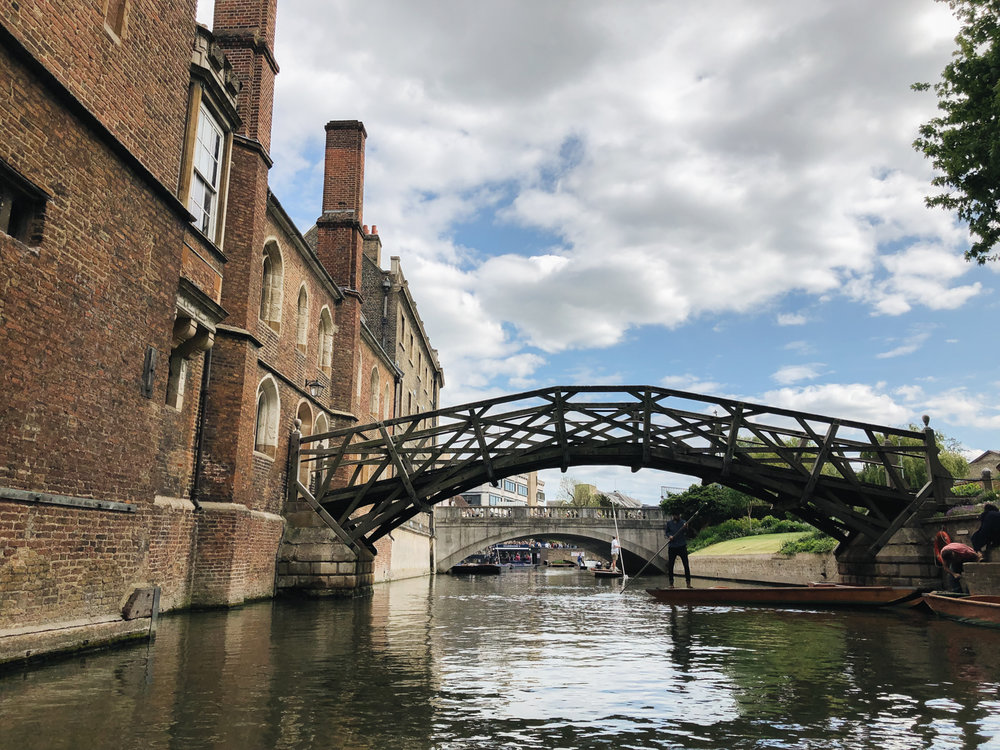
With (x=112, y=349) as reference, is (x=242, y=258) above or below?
above

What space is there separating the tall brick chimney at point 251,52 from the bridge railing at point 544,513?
26169mm

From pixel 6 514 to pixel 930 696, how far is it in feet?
24.9

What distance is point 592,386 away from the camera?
16484mm

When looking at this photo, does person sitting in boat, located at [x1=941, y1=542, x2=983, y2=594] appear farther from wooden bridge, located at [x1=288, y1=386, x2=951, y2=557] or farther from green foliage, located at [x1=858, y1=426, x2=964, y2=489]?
green foliage, located at [x1=858, y1=426, x2=964, y2=489]

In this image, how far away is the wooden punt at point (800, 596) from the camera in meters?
13.8

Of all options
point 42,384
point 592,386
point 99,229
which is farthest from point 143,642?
point 592,386

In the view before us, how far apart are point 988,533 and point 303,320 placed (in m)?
14.9

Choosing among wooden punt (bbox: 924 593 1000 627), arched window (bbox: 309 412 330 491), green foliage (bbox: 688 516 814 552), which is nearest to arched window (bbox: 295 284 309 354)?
arched window (bbox: 309 412 330 491)

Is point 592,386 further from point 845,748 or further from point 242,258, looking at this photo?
point 845,748

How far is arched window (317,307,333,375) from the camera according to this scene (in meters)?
20.4

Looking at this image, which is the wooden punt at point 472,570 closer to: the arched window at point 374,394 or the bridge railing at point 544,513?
the bridge railing at point 544,513

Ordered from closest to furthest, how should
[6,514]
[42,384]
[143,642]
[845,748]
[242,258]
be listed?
[845,748], [6,514], [42,384], [143,642], [242,258]

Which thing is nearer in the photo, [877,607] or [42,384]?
[42,384]

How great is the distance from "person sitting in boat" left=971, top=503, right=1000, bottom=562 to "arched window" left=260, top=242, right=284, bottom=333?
1403 centimetres
